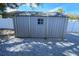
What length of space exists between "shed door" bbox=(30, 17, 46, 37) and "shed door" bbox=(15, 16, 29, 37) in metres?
0.09

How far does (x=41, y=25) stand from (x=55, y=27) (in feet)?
0.87

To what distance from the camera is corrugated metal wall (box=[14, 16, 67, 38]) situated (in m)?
2.81

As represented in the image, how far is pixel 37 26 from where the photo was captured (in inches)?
116

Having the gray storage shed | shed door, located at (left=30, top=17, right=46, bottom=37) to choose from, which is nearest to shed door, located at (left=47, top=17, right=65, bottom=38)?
the gray storage shed

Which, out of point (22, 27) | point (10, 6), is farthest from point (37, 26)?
point (10, 6)

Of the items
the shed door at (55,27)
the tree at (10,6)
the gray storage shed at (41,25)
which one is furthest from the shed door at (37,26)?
the tree at (10,6)

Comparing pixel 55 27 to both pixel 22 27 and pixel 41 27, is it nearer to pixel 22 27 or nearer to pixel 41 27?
pixel 41 27

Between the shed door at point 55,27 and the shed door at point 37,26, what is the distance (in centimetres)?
11

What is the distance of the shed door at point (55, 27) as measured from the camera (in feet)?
9.21

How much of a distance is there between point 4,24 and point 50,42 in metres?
0.88

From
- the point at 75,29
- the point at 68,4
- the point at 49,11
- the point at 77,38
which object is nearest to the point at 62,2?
the point at 68,4

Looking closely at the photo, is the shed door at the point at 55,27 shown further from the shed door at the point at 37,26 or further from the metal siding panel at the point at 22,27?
the metal siding panel at the point at 22,27

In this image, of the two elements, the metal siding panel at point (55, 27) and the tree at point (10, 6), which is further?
the metal siding panel at point (55, 27)

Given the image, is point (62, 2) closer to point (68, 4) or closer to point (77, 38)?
point (68, 4)
